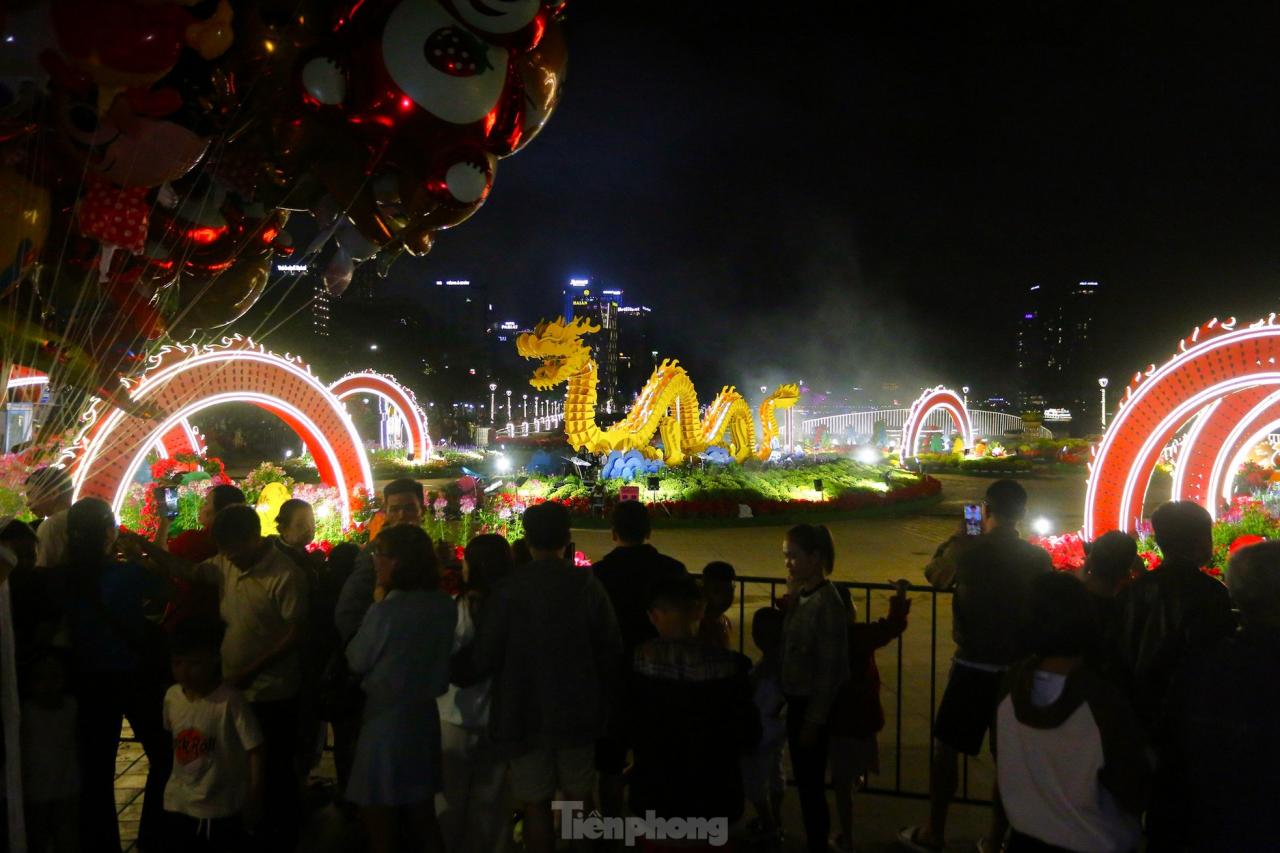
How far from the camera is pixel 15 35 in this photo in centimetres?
271

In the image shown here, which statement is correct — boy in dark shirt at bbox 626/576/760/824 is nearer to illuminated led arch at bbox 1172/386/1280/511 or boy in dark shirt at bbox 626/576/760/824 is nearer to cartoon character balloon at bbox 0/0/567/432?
cartoon character balloon at bbox 0/0/567/432

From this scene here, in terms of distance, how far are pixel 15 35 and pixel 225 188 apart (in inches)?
48.9

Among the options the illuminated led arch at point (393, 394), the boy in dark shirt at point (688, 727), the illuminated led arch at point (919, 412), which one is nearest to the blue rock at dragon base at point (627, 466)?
the illuminated led arch at point (393, 394)

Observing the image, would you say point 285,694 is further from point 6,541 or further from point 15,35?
point 15,35

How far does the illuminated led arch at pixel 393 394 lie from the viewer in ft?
75.3

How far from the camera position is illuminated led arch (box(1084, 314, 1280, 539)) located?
792cm

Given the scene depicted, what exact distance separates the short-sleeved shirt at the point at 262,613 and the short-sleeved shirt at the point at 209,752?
0.32 meters

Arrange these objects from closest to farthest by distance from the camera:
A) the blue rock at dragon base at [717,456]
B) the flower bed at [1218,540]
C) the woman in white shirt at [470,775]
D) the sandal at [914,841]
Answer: the woman in white shirt at [470,775] → the sandal at [914,841] → the flower bed at [1218,540] → the blue rock at dragon base at [717,456]

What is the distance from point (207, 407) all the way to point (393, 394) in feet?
51.2

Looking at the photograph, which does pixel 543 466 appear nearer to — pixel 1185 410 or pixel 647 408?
pixel 647 408

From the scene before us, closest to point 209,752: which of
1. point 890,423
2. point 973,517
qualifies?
point 973,517

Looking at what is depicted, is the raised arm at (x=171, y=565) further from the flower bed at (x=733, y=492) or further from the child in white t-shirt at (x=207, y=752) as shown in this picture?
the flower bed at (x=733, y=492)

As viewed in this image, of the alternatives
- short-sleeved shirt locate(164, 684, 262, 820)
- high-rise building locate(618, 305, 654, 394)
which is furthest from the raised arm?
high-rise building locate(618, 305, 654, 394)

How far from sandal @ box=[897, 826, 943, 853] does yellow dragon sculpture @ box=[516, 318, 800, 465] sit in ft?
38.3
